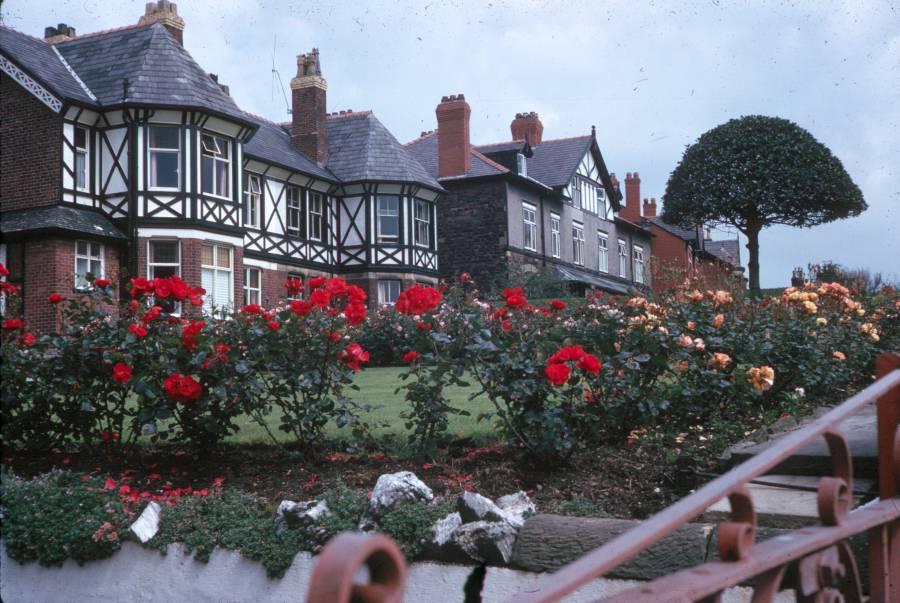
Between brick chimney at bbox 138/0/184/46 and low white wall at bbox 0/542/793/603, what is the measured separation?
21.8 metres

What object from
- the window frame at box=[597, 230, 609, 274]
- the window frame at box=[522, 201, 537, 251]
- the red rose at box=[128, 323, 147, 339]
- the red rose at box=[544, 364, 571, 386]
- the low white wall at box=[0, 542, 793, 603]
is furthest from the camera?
the window frame at box=[597, 230, 609, 274]

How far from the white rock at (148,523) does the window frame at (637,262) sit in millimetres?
39320

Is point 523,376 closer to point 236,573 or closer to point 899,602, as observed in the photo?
point 236,573

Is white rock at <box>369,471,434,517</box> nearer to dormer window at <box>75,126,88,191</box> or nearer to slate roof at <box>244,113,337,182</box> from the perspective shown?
dormer window at <box>75,126,88,191</box>

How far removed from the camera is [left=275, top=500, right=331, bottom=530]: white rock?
4406 mm

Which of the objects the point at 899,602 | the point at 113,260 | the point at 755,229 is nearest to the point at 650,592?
the point at 899,602

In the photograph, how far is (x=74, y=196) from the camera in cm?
2062

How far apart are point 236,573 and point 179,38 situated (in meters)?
22.8

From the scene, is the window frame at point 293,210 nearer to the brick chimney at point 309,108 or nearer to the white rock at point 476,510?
the brick chimney at point 309,108

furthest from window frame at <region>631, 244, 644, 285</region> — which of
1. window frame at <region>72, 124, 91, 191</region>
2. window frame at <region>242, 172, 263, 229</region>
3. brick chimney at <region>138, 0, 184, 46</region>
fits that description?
window frame at <region>72, 124, 91, 191</region>

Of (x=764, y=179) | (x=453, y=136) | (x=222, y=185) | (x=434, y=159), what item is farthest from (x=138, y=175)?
(x=764, y=179)

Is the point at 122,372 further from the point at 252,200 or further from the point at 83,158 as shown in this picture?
the point at 252,200

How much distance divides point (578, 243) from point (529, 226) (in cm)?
511

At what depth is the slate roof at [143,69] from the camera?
838 inches
